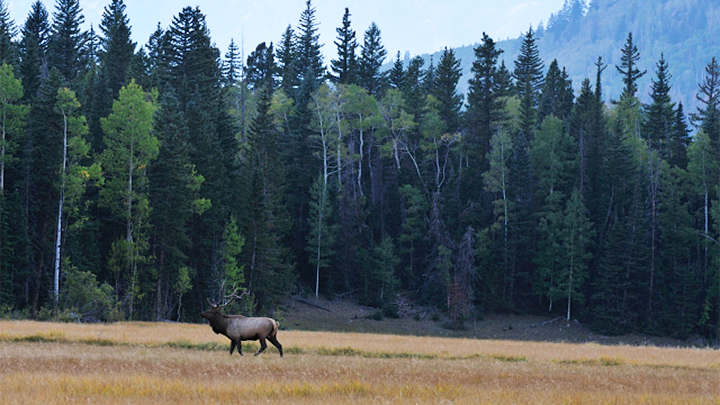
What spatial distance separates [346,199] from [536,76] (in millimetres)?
47485

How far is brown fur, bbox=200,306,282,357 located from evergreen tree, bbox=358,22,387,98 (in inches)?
2861

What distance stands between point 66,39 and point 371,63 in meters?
36.6

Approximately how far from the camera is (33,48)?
180 ft

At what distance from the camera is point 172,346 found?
965 inches

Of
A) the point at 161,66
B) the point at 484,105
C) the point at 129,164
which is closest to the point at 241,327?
the point at 129,164

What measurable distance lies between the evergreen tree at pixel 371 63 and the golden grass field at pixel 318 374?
68.0 metres

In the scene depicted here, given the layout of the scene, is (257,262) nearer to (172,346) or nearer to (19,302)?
(19,302)

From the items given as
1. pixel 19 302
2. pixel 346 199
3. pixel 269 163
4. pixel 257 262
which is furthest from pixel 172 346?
pixel 346 199

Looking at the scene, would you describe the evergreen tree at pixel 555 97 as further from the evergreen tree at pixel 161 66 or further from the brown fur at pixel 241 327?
the brown fur at pixel 241 327

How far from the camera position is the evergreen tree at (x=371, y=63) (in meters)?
92.1

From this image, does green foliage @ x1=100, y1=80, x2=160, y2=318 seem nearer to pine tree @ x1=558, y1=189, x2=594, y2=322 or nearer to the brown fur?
the brown fur

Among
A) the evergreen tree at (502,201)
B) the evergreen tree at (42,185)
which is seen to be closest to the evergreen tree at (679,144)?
the evergreen tree at (502,201)

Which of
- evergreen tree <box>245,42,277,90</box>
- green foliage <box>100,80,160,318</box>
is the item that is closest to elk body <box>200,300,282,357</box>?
green foliage <box>100,80,160,318</box>

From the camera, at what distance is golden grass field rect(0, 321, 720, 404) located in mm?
13039
